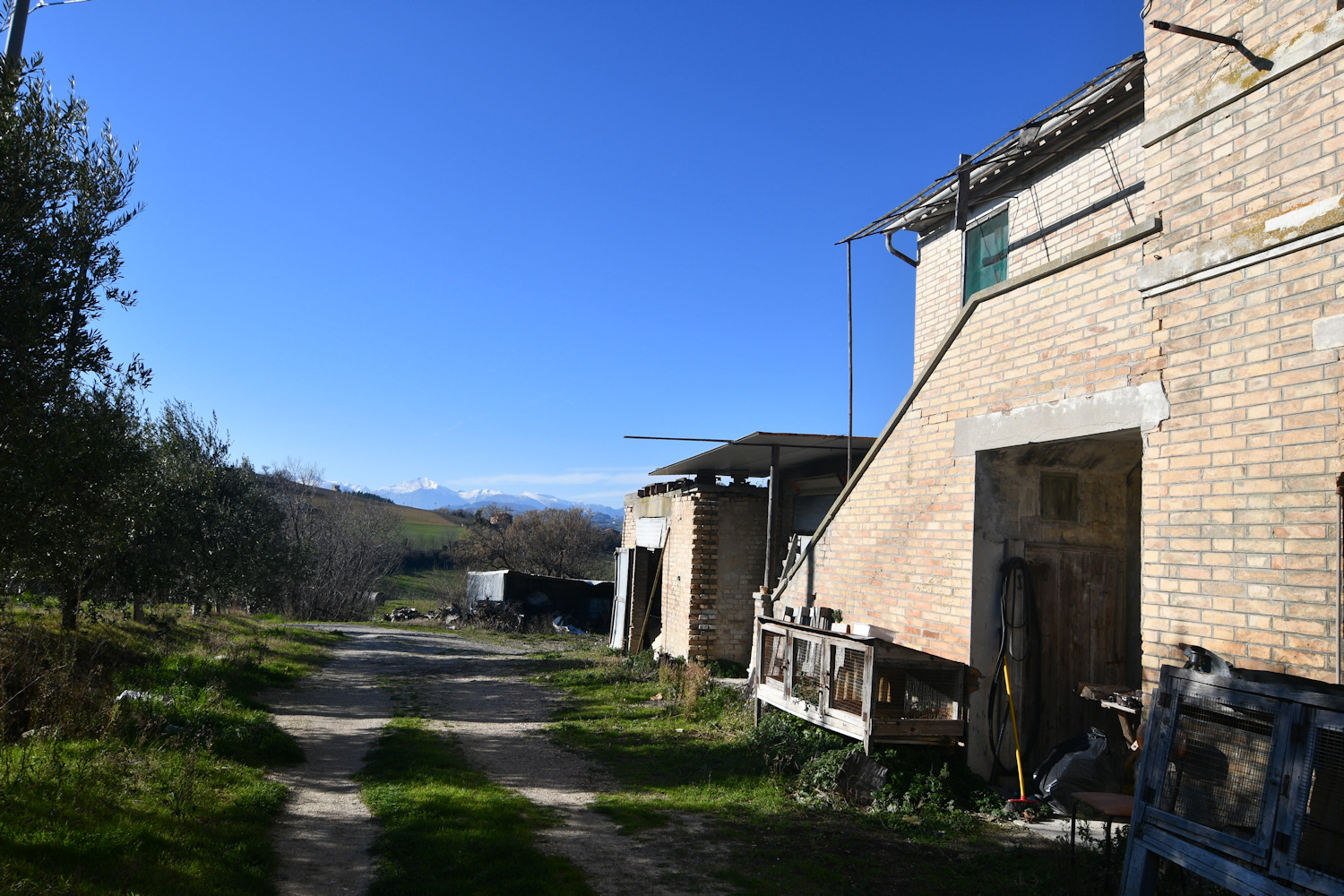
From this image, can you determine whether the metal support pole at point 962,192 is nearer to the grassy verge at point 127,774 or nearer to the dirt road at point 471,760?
the dirt road at point 471,760

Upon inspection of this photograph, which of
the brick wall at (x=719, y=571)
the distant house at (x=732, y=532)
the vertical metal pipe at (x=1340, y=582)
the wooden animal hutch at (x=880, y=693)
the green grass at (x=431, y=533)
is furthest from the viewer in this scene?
the green grass at (x=431, y=533)

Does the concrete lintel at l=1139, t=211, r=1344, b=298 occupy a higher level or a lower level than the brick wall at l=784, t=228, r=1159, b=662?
higher

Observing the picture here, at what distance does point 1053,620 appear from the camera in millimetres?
6988

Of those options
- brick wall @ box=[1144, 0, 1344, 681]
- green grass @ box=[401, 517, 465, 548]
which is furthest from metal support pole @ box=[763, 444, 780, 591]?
green grass @ box=[401, 517, 465, 548]

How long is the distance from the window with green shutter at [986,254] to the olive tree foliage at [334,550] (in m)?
22.5

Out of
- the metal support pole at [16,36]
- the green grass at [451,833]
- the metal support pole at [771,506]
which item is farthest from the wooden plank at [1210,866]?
the metal support pole at [16,36]

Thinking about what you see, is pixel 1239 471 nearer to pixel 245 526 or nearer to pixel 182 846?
pixel 182 846

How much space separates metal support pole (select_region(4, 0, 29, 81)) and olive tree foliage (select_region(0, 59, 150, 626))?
0.13 metres

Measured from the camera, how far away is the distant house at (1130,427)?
4.28 m

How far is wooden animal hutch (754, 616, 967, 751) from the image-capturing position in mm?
6629

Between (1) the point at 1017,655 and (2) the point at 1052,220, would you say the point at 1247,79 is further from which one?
(2) the point at 1052,220

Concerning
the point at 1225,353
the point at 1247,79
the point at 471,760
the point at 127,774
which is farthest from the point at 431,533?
the point at 1247,79

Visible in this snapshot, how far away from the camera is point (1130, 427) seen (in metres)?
5.43

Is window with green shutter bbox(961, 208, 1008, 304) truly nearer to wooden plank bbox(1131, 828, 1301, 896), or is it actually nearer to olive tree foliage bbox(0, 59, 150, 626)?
wooden plank bbox(1131, 828, 1301, 896)
